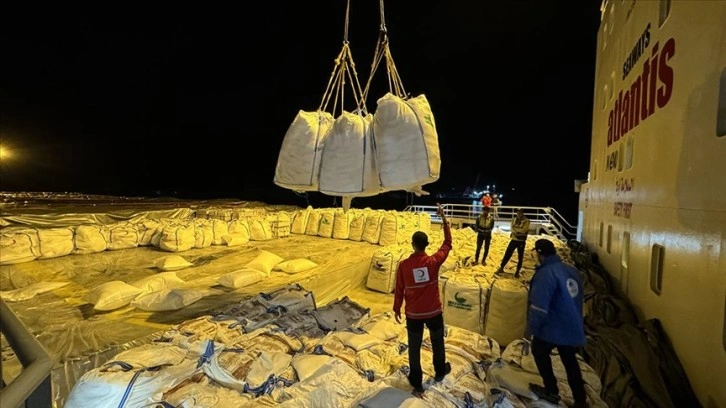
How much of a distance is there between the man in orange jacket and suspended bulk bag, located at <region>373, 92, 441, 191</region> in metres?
0.58

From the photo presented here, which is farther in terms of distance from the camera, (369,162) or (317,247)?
(317,247)

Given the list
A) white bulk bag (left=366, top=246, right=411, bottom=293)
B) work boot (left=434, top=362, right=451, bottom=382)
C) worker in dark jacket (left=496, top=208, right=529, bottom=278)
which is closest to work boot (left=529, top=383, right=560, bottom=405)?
work boot (left=434, top=362, right=451, bottom=382)

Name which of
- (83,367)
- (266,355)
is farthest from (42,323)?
(266,355)

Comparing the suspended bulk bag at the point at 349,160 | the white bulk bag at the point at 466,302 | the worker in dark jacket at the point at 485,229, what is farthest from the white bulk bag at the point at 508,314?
the suspended bulk bag at the point at 349,160

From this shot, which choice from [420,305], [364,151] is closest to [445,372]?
[420,305]

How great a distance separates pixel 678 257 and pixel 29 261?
8560mm

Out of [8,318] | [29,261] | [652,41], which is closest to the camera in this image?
[8,318]

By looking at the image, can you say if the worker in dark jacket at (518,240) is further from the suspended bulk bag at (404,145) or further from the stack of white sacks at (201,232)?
the suspended bulk bag at (404,145)

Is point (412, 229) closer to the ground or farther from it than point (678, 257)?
closer to the ground

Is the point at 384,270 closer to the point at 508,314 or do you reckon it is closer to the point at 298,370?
the point at 508,314

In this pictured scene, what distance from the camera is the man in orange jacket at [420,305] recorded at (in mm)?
2975

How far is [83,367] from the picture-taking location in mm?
3129

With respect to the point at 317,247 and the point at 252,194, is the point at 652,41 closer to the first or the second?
the point at 317,247

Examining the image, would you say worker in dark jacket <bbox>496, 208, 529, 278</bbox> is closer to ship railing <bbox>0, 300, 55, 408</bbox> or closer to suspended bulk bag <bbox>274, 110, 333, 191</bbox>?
suspended bulk bag <bbox>274, 110, 333, 191</bbox>
